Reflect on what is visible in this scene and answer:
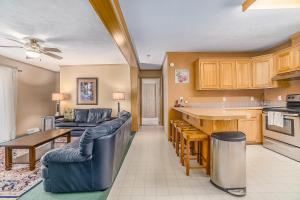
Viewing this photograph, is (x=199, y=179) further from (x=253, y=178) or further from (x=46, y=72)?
(x=46, y=72)

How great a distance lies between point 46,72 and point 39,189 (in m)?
6.08

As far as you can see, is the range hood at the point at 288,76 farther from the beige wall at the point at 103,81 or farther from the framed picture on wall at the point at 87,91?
the framed picture on wall at the point at 87,91

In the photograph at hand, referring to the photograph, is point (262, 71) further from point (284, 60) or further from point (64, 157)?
point (64, 157)

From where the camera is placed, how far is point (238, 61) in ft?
15.0

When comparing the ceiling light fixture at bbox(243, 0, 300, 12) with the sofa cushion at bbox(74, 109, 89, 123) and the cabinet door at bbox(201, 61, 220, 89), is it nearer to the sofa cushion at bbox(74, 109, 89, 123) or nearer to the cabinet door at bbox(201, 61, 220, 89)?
the cabinet door at bbox(201, 61, 220, 89)

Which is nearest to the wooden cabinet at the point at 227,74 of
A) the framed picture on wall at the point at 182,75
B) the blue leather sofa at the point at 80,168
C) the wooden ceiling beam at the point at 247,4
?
the framed picture on wall at the point at 182,75

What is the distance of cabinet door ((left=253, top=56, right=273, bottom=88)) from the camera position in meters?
4.23

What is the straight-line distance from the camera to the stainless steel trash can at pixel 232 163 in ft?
7.05

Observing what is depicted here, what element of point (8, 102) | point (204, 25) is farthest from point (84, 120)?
point (204, 25)

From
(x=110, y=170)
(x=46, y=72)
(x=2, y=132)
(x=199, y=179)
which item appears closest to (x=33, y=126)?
(x=2, y=132)

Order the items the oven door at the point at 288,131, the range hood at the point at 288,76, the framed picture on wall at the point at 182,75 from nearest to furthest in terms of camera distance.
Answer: the oven door at the point at 288,131
the range hood at the point at 288,76
the framed picture on wall at the point at 182,75

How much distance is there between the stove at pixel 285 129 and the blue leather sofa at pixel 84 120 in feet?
14.6

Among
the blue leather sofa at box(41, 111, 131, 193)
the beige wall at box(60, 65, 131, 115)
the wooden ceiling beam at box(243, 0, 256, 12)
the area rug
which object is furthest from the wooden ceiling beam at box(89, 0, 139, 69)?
the beige wall at box(60, 65, 131, 115)

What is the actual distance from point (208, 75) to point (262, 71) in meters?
1.36
